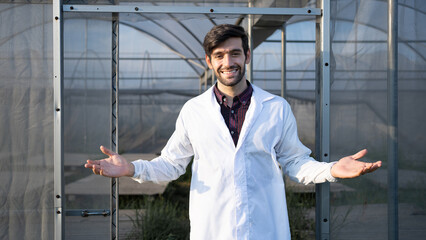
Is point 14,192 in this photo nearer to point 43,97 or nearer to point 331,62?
point 43,97

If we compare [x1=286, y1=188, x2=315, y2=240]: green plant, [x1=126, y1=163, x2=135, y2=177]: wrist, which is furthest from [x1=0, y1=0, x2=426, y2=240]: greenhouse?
[x1=286, y1=188, x2=315, y2=240]: green plant

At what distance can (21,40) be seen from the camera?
2971 millimetres

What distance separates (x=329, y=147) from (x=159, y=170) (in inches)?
54.5

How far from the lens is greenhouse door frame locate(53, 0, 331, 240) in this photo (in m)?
2.92

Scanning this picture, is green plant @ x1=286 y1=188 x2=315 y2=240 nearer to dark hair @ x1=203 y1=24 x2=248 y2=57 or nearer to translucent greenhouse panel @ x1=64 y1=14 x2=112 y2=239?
translucent greenhouse panel @ x1=64 y1=14 x2=112 y2=239

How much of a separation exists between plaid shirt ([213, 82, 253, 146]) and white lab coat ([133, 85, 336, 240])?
55mm

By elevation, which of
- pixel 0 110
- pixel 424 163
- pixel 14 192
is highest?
pixel 0 110

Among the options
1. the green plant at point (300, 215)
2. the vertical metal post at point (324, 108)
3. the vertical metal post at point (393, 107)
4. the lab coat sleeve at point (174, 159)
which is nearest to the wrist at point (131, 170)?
the lab coat sleeve at point (174, 159)

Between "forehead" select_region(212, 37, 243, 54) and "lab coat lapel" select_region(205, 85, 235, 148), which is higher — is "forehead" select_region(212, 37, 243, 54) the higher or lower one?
the higher one

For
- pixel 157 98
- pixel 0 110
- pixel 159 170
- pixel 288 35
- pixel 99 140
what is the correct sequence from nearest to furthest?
1. pixel 159 170
2. pixel 0 110
3. pixel 99 140
4. pixel 288 35
5. pixel 157 98

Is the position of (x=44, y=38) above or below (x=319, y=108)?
above

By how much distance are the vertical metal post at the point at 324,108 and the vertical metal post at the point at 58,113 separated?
2.02 m

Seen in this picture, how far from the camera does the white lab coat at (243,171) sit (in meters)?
2.39

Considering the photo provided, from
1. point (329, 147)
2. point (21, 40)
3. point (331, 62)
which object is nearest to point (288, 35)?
point (331, 62)
